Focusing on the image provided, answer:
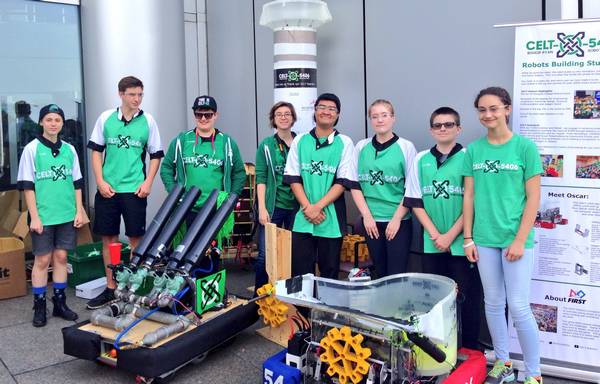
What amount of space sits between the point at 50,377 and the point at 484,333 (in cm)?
270

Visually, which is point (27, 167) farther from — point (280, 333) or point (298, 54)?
point (298, 54)

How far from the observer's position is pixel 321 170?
3.84 metres

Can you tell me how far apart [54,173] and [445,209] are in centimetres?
270

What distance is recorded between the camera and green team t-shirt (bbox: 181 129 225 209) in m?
4.31

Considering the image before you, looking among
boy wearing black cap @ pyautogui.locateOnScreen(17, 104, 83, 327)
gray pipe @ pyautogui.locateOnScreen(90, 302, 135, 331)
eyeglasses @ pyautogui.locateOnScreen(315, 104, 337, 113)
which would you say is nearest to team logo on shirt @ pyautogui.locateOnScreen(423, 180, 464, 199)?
eyeglasses @ pyautogui.locateOnScreen(315, 104, 337, 113)

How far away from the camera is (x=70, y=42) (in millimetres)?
6449

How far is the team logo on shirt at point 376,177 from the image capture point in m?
3.71

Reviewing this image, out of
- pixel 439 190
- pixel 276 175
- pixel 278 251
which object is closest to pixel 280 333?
pixel 278 251

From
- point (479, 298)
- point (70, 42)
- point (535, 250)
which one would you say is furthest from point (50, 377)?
point (70, 42)

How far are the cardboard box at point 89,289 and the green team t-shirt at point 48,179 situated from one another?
92cm

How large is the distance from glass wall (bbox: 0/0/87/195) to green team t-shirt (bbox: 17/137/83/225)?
2.08 meters

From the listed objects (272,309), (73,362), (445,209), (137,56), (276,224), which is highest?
(137,56)

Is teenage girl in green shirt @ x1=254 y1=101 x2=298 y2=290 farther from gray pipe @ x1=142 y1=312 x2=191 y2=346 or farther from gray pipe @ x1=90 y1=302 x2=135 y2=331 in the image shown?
gray pipe @ x1=90 y1=302 x2=135 y2=331

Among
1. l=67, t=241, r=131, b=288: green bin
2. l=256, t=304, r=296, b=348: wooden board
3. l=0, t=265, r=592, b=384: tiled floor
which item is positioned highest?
l=67, t=241, r=131, b=288: green bin
